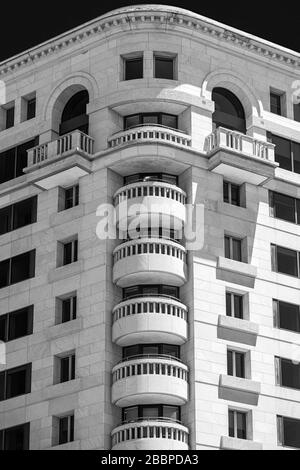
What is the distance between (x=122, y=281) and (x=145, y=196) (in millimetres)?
5429

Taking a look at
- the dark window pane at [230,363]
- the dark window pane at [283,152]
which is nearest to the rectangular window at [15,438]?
the dark window pane at [230,363]

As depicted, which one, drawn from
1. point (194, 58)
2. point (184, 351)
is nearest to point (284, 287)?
point (184, 351)

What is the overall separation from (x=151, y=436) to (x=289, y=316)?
1363 cm

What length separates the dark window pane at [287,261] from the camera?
9638 centimetres

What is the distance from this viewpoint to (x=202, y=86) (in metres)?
97.6

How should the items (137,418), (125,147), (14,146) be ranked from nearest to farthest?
1. (137,418)
2. (125,147)
3. (14,146)

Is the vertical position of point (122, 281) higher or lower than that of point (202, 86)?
lower

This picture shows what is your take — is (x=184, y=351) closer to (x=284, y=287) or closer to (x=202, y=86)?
(x=284, y=287)

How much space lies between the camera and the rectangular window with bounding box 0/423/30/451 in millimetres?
91750

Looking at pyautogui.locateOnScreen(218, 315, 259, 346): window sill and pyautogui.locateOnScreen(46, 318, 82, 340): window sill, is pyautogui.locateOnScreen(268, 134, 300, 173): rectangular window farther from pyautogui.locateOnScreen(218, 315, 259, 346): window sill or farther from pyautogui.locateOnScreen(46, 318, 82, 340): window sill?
pyautogui.locateOnScreen(46, 318, 82, 340): window sill

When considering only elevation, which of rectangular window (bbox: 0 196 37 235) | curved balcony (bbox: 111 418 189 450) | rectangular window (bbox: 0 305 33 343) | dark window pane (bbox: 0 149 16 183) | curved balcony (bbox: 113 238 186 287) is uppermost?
dark window pane (bbox: 0 149 16 183)

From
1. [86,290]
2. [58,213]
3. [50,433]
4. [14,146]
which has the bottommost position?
[50,433]

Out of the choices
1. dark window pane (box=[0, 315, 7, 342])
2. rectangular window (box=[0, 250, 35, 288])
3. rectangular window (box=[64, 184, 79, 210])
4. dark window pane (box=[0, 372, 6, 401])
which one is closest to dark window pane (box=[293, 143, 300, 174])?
rectangular window (box=[64, 184, 79, 210])

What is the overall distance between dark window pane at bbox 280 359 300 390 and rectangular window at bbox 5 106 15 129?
24.8 m
